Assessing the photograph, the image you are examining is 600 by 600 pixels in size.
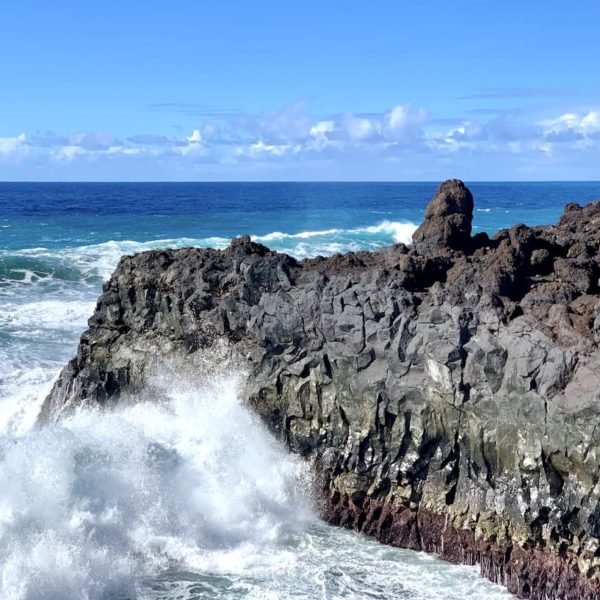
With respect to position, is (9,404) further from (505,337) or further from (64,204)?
(64,204)

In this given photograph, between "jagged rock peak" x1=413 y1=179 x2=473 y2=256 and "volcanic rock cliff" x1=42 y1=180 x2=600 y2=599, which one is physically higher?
"jagged rock peak" x1=413 y1=179 x2=473 y2=256

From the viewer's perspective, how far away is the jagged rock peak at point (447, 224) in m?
A: 17.7

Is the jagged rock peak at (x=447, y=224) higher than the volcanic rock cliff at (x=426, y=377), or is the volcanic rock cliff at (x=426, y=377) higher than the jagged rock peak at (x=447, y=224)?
the jagged rock peak at (x=447, y=224)

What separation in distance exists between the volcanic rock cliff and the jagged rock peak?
1.58 ft

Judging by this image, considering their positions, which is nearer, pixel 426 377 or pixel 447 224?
pixel 426 377

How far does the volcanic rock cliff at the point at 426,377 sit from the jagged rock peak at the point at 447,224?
19.0 inches

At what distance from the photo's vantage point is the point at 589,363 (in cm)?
1214

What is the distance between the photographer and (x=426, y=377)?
43.7ft

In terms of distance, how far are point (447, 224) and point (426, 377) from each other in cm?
549

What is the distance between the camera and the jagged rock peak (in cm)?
1773

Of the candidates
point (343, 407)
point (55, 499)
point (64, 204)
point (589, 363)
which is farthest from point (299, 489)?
point (64, 204)

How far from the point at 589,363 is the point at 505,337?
1.34m

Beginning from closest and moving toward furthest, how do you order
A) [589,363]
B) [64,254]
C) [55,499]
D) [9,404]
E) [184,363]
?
[589,363]
[55,499]
[184,363]
[9,404]
[64,254]

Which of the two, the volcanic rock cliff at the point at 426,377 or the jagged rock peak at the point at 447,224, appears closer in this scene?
the volcanic rock cliff at the point at 426,377
